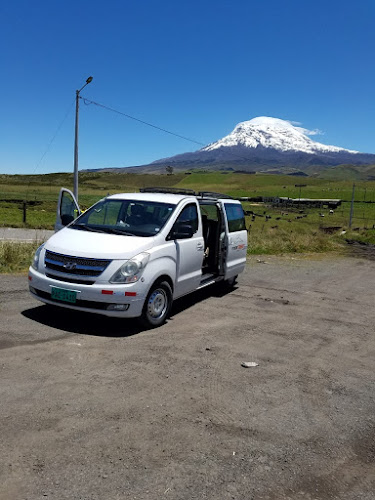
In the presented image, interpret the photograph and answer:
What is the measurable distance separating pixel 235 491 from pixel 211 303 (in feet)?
17.5

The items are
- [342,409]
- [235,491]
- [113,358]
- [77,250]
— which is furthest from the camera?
[77,250]

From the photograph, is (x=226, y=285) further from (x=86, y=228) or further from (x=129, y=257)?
(x=129, y=257)

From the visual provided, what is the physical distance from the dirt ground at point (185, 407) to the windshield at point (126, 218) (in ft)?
4.43

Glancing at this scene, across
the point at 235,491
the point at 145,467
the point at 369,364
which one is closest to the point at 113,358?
the point at 145,467

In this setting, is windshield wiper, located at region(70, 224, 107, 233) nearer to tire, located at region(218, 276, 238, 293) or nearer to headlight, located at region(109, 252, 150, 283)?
headlight, located at region(109, 252, 150, 283)

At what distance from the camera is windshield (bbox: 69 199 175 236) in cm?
661

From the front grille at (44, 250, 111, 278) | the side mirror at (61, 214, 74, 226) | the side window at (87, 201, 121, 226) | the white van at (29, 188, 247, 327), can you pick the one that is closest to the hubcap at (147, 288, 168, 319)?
the white van at (29, 188, 247, 327)

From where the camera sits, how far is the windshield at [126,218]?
6.61m

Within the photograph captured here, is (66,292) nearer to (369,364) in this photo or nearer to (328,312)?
(369,364)

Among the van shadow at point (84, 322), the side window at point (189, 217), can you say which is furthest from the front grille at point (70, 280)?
the side window at point (189, 217)

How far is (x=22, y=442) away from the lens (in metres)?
3.24

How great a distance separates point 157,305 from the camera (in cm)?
633

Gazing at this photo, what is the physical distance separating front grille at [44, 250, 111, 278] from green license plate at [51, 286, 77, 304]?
0.24 metres

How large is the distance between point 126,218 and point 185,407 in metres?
3.77
